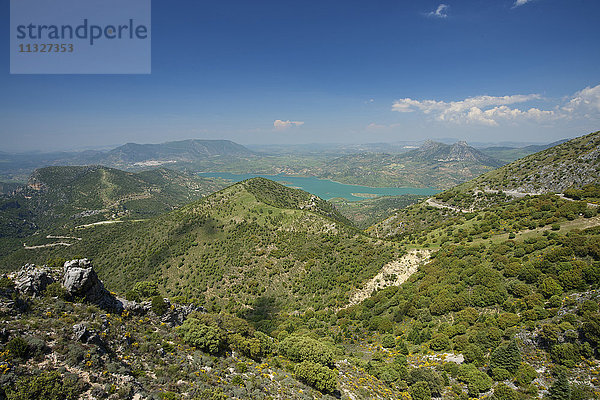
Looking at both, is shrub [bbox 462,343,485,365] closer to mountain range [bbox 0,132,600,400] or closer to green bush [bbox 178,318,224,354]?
mountain range [bbox 0,132,600,400]

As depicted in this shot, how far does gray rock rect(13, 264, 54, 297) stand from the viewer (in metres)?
18.7

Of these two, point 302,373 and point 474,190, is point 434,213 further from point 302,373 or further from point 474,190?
point 302,373

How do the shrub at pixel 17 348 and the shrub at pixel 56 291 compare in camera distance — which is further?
the shrub at pixel 56 291

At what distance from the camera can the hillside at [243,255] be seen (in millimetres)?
57950

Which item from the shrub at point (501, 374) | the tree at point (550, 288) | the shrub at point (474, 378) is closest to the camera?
the shrub at point (474, 378)

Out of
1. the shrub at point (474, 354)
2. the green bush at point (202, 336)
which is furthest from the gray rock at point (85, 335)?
the shrub at point (474, 354)

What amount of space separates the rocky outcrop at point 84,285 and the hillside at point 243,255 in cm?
3651

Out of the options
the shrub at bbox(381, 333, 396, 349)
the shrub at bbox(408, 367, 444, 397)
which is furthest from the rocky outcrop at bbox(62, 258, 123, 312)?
the shrub at bbox(381, 333, 396, 349)

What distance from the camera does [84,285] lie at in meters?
20.8

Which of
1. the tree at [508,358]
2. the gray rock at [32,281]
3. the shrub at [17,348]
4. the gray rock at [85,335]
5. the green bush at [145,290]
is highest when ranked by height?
the gray rock at [32,281]

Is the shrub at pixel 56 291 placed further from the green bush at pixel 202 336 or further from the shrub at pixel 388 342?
the shrub at pixel 388 342

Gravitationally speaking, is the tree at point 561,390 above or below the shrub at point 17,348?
below

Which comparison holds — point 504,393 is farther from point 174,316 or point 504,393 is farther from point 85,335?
point 85,335

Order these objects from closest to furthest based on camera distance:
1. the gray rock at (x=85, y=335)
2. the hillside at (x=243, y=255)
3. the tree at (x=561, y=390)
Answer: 1. the gray rock at (x=85, y=335)
2. the tree at (x=561, y=390)
3. the hillside at (x=243, y=255)
